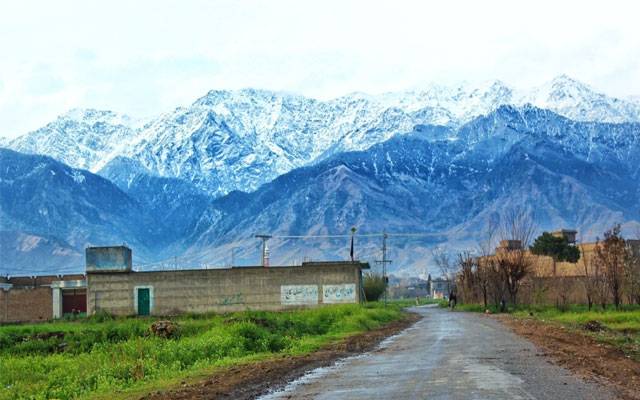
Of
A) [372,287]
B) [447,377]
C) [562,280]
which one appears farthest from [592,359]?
[372,287]

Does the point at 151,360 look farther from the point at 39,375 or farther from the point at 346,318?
the point at 346,318

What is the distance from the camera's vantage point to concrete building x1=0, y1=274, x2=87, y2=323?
261 feet

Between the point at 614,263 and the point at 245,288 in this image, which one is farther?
the point at 245,288

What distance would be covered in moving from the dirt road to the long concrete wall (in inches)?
1624

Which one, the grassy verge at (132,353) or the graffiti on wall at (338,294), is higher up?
the graffiti on wall at (338,294)

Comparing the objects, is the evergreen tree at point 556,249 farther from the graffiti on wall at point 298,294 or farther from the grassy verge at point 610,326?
the grassy verge at point 610,326

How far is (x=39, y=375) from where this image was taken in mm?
27516

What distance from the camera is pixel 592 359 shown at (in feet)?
77.4

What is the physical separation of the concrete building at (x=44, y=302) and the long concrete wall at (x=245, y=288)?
25.7ft

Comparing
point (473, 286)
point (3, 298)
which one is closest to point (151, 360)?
point (3, 298)

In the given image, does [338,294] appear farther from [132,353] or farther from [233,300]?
[132,353]

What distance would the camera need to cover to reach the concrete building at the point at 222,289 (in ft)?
232

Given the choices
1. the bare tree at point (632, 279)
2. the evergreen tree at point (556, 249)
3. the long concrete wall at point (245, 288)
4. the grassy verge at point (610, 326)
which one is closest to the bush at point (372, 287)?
the evergreen tree at point (556, 249)

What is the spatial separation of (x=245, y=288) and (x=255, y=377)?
4865 cm
